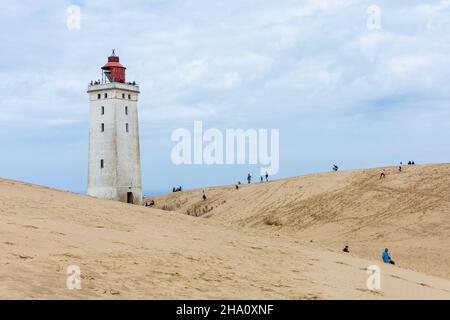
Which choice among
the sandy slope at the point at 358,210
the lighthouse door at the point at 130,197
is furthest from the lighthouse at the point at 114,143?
the sandy slope at the point at 358,210

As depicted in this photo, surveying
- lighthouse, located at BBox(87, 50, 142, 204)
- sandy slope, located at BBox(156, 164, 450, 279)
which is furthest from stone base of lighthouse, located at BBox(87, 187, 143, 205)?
sandy slope, located at BBox(156, 164, 450, 279)

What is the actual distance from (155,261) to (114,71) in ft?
127

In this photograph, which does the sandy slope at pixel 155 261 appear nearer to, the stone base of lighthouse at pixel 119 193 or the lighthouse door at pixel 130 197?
the stone base of lighthouse at pixel 119 193

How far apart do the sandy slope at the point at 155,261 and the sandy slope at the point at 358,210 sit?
759cm

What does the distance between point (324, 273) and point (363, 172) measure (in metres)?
35.1

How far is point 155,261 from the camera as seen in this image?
14.8m

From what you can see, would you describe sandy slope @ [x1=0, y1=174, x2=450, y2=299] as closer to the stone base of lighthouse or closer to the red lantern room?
the stone base of lighthouse

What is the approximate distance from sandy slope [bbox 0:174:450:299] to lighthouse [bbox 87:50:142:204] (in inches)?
971

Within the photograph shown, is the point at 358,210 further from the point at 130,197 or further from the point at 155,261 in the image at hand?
the point at 155,261

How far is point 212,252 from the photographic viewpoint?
17531 millimetres

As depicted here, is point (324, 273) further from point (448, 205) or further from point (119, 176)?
point (119, 176)

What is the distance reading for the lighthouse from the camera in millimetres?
48469

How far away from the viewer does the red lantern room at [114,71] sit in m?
51.0
